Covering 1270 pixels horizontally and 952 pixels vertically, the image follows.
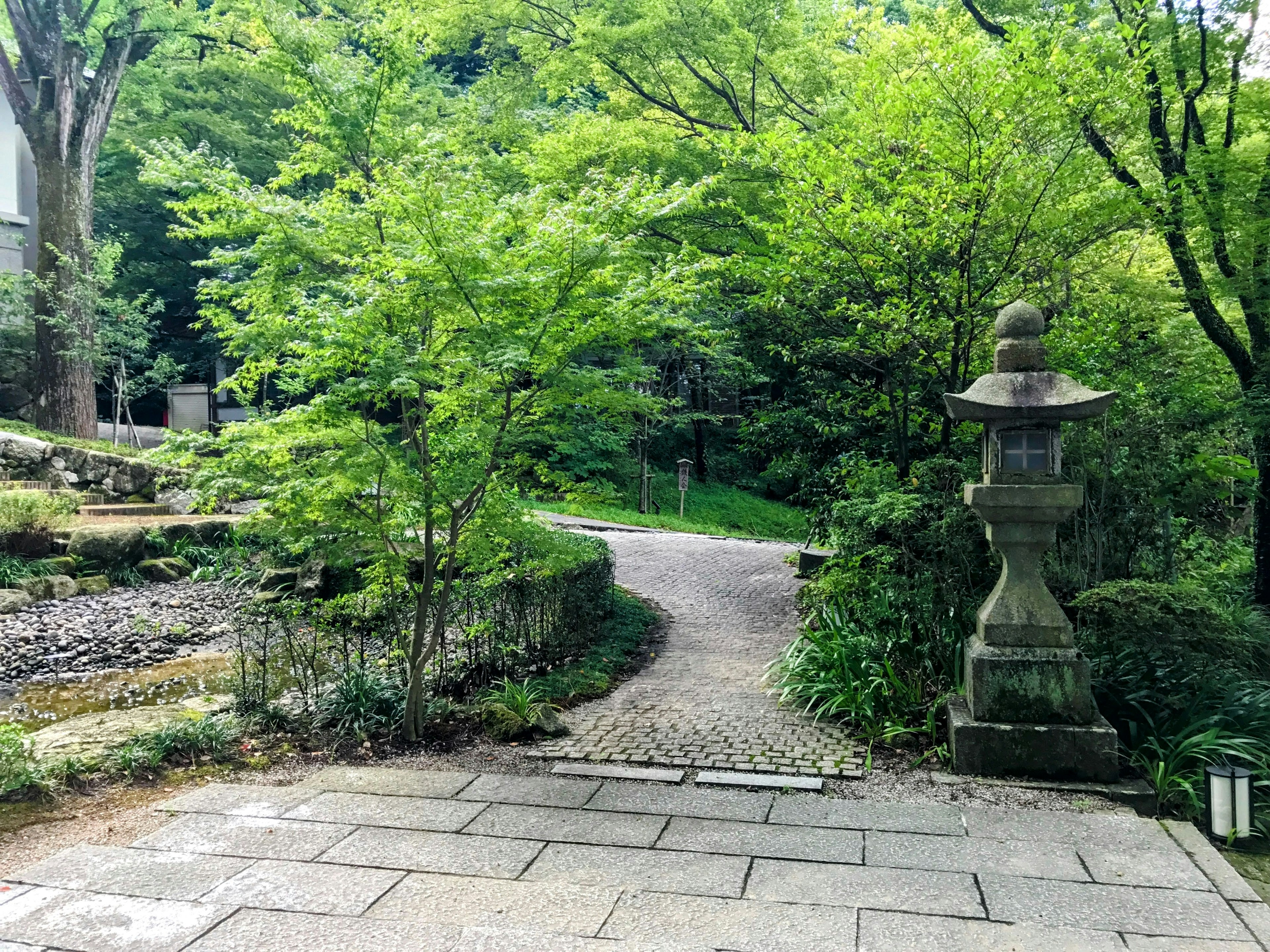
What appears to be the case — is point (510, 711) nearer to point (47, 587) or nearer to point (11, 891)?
point (11, 891)

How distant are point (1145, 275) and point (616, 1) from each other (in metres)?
7.21

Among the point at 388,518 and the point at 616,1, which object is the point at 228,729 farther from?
the point at 616,1

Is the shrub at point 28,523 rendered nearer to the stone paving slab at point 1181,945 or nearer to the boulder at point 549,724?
the boulder at point 549,724

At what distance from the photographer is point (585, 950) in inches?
127

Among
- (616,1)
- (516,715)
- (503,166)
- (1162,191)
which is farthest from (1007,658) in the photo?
(616,1)

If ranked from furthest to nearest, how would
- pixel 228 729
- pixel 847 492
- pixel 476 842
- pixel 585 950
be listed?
1. pixel 847 492
2. pixel 228 729
3. pixel 476 842
4. pixel 585 950

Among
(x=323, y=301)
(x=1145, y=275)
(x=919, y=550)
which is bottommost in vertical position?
(x=919, y=550)

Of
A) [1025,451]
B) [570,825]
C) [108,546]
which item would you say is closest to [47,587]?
[108,546]

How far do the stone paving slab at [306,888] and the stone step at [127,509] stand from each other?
12.2 metres

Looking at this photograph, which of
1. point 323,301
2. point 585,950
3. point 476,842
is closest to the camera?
point 585,950

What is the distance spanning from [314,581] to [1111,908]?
904 cm

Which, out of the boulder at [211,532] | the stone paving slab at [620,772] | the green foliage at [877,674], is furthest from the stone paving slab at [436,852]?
the boulder at [211,532]

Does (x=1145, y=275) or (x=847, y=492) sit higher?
(x=1145, y=275)

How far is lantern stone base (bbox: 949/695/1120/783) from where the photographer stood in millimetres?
4957
